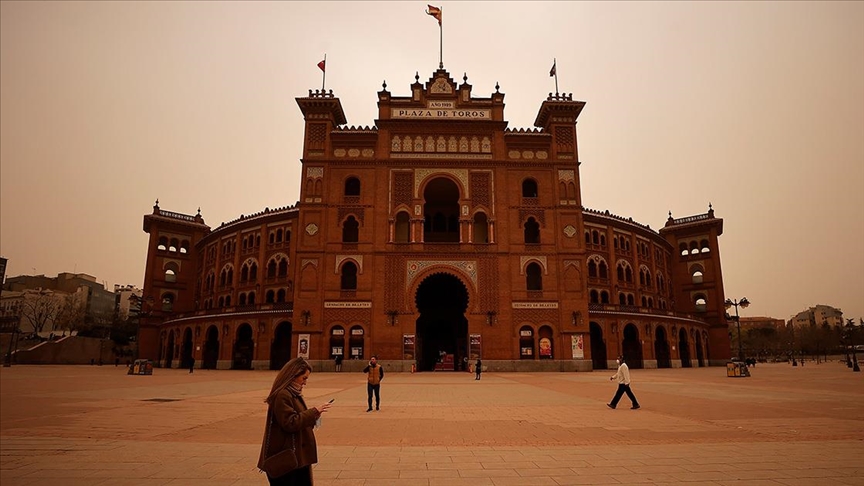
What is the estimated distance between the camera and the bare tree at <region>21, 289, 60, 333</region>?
95200mm

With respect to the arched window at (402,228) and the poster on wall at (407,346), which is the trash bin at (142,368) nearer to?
the poster on wall at (407,346)

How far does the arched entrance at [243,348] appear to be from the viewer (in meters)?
46.6

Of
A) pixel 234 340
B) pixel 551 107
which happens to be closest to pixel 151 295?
pixel 234 340

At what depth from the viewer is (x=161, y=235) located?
62062 millimetres

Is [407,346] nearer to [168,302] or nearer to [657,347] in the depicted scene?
[657,347]

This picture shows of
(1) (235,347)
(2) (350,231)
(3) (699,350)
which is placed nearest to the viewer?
(2) (350,231)

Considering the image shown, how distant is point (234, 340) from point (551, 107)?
34414 millimetres

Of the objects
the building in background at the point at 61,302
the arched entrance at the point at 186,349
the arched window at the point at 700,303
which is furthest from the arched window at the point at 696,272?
the building in background at the point at 61,302

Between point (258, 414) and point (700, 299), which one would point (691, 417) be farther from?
point (700, 299)

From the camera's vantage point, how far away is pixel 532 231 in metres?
43.8

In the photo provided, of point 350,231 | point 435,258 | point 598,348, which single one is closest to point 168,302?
point 350,231

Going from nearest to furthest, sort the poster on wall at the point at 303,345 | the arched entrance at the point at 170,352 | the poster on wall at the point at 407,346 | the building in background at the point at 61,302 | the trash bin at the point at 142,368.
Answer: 1. the trash bin at the point at 142,368
2. the poster on wall at the point at 407,346
3. the poster on wall at the point at 303,345
4. the arched entrance at the point at 170,352
5. the building in background at the point at 61,302

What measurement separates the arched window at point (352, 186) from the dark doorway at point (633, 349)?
89.4ft

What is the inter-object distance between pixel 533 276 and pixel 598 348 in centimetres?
1046
